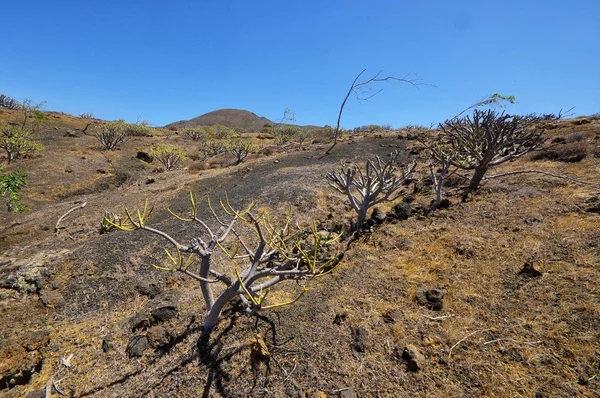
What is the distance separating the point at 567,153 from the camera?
7852 millimetres

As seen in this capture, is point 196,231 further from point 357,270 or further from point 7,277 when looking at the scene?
point 357,270

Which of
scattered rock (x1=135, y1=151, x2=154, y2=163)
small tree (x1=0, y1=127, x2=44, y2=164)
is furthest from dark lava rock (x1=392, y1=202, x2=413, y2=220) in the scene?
small tree (x1=0, y1=127, x2=44, y2=164)

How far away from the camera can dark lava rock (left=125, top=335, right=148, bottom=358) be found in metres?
3.14

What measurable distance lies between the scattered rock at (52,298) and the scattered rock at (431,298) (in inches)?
219

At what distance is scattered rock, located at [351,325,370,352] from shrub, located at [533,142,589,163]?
26.1 ft

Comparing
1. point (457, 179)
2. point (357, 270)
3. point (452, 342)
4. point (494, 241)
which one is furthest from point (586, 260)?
point (457, 179)

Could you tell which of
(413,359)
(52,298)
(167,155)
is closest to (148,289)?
(52,298)

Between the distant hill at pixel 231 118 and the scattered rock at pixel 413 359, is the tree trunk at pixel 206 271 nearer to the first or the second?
the scattered rock at pixel 413 359

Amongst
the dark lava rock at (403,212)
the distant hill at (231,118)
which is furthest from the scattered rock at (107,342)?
the distant hill at (231,118)

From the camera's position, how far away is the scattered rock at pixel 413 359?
102 inches

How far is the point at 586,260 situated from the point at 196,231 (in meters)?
7.31

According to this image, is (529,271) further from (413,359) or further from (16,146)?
(16,146)

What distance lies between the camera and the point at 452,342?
280 cm

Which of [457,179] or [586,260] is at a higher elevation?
[457,179]
